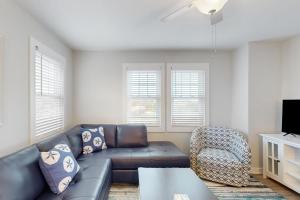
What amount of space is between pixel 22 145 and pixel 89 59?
230 centimetres

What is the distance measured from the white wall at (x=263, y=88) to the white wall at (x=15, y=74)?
11.4 ft

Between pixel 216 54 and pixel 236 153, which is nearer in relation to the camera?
pixel 236 153

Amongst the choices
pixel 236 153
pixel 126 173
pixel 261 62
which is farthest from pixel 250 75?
pixel 126 173

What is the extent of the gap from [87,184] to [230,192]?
206 centimetres

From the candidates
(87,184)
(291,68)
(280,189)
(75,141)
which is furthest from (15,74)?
(291,68)

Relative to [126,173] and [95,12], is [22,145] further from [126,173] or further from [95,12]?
[95,12]

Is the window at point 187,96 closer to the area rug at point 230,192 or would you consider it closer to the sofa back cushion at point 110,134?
the sofa back cushion at point 110,134

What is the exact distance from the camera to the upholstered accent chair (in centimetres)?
308

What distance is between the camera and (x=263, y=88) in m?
3.61

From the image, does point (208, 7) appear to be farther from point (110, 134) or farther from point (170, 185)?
point (110, 134)

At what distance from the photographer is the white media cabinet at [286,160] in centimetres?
287

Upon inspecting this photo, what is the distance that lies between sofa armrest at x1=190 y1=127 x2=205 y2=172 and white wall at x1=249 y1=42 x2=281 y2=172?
85 cm

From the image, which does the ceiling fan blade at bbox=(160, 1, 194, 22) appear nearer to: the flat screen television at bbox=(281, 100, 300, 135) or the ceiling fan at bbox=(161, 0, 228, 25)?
the ceiling fan at bbox=(161, 0, 228, 25)

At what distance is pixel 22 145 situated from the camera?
2.35m
